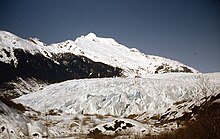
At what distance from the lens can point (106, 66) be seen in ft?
611

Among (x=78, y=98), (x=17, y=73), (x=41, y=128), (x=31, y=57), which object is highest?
(x=31, y=57)

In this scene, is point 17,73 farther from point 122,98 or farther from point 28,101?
point 122,98

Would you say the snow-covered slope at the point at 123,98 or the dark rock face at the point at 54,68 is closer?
the snow-covered slope at the point at 123,98

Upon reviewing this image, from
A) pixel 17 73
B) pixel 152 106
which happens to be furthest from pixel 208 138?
pixel 17 73

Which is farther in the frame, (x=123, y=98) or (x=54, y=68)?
(x=54, y=68)

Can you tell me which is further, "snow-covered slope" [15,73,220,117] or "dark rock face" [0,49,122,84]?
"dark rock face" [0,49,122,84]

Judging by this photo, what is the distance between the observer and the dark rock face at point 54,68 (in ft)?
429

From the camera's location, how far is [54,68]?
519 feet

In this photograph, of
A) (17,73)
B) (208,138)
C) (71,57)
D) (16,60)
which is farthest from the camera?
(71,57)

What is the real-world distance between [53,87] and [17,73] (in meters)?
84.4

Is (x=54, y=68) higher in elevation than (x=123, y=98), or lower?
higher

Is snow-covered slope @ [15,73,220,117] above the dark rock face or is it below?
below

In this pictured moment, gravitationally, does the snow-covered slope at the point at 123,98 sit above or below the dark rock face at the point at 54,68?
below

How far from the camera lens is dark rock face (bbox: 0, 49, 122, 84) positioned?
131m
